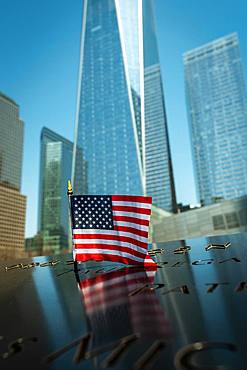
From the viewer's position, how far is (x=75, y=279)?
3.33 metres

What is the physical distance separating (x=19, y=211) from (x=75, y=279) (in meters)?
108

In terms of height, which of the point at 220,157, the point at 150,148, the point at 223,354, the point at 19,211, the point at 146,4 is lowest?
the point at 223,354

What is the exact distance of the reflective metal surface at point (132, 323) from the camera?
124cm

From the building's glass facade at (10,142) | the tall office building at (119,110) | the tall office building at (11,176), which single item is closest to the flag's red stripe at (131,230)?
the tall office building at (119,110)

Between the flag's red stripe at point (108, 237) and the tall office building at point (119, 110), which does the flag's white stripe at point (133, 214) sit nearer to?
the flag's red stripe at point (108, 237)

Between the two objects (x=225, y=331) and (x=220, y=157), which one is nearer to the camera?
(x=225, y=331)

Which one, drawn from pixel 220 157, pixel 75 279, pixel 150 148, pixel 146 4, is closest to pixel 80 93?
pixel 150 148

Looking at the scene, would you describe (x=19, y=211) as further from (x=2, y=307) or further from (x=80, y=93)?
(x=2, y=307)

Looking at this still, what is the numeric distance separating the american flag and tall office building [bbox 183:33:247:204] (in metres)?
113

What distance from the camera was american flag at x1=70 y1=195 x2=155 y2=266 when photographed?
3.87m

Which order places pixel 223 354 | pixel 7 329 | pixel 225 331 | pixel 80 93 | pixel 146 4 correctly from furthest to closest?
1. pixel 146 4
2. pixel 80 93
3. pixel 7 329
4. pixel 225 331
5. pixel 223 354

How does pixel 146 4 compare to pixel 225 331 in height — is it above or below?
above

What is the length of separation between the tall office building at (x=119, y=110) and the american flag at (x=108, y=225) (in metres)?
98.3

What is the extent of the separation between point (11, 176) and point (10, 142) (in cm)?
1727
